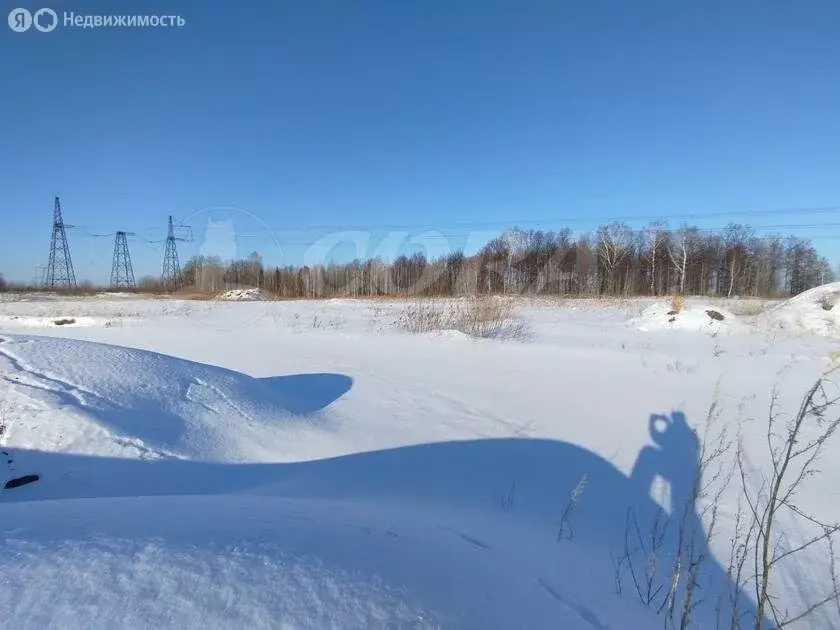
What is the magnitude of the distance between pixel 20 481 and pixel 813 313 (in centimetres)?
1557

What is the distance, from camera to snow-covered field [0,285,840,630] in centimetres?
120

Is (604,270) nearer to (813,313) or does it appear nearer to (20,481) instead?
(813,313)

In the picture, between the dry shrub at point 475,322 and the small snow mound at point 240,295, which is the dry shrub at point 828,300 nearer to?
the dry shrub at point 475,322

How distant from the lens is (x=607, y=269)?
152 feet

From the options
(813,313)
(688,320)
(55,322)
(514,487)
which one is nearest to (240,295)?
(55,322)

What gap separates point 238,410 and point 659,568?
3.62 m

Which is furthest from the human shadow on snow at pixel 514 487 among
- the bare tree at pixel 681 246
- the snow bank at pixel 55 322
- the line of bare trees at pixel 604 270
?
the bare tree at pixel 681 246

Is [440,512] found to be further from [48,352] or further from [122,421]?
[48,352]

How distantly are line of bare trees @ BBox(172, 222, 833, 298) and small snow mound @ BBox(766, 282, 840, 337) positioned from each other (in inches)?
1163

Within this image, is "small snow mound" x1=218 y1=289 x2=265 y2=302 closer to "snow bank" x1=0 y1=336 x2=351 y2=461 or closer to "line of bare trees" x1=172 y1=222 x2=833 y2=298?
"line of bare trees" x1=172 y1=222 x2=833 y2=298

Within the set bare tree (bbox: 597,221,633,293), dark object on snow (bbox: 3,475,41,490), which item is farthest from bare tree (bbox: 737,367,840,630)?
bare tree (bbox: 597,221,633,293)

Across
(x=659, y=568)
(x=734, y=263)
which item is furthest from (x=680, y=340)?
(x=734, y=263)

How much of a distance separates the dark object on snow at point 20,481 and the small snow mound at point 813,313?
14152 millimetres

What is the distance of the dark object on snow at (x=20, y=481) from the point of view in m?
2.74
